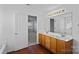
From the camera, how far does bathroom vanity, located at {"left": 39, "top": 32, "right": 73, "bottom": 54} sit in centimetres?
144

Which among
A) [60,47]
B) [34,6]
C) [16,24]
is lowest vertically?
[60,47]

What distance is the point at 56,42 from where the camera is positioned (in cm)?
148

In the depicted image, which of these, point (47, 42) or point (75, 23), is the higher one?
point (75, 23)

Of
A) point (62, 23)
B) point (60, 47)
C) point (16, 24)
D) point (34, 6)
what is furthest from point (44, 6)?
point (60, 47)

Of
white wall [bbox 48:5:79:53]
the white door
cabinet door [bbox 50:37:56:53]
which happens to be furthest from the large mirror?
the white door

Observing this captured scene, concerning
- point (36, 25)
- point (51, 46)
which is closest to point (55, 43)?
point (51, 46)

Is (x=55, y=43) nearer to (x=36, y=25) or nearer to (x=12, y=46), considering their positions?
(x=36, y=25)

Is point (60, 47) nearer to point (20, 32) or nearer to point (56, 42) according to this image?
point (56, 42)

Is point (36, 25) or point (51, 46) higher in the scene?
point (36, 25)

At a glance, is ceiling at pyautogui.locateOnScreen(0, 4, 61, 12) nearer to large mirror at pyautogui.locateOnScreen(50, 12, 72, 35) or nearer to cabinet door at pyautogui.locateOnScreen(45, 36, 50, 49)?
large mirror at pyautogui.locateOnScreen(50, 12, 72, 35)

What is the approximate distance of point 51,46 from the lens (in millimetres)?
1519

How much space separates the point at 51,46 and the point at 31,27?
44 cm

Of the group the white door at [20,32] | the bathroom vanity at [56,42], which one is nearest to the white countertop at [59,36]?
the bathroom vanity at [56,42]
